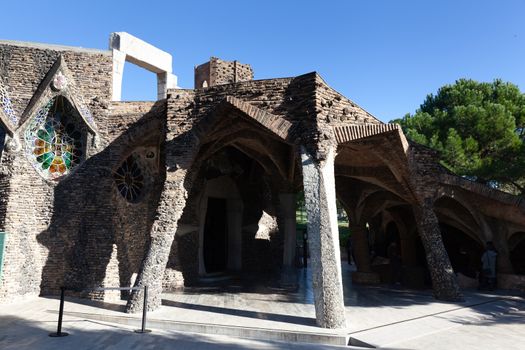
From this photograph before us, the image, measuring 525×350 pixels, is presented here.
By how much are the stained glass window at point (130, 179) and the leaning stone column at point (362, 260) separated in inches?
260

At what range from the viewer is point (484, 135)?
13938mm

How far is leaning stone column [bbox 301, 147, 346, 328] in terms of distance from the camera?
5.64 meters

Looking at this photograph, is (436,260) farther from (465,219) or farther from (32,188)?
(32,188)

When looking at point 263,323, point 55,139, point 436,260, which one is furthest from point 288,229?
point 55,139

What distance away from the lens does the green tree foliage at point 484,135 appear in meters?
12.2

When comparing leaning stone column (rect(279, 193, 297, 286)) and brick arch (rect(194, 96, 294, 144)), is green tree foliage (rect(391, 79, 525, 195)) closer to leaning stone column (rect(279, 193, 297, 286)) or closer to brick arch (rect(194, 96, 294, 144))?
leaning stone column (rect(279, 193, 297, 286))

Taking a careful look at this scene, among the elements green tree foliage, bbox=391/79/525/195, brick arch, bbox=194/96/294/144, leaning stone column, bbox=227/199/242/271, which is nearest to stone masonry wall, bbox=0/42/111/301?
brick arch, bbox=194/96/294/144

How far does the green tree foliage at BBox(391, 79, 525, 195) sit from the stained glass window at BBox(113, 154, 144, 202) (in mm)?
10742

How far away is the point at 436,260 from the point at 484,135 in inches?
330

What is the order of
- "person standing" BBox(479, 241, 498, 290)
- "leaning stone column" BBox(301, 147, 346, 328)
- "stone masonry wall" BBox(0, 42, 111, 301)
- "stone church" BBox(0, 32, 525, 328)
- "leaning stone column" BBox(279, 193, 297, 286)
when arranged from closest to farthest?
"leaning stone column" BBox(301, 147, 346, 328) < "stone church" BBox(0, 32, 525, 328) < "stone masonry wall" BBox(0, 42, 111, 301) < "person standing" BBox(479, 241, 498, 290) < "leaning stone column" BBox(279, 193, 297, 286)

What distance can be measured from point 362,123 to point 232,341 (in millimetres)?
4622

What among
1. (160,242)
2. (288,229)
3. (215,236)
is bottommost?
(160,242)

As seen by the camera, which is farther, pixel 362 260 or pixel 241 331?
pixel 362 260

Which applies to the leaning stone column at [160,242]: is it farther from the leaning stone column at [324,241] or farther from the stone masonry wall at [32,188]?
the stone masonry wall at [32,188]
